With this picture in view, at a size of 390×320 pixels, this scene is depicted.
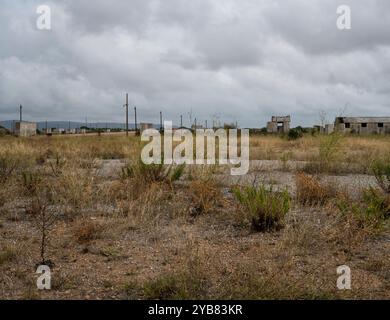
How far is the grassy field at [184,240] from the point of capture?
12.4ft

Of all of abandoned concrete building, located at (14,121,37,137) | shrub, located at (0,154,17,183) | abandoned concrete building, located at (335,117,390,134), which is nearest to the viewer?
shrub, located at (0,154,17,183)

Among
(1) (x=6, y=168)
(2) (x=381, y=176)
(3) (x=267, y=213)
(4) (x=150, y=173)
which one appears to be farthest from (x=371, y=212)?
(1) (x=6, y=168)

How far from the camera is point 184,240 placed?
5.15m

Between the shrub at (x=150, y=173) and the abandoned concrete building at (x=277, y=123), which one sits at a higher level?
the abandoned concrete building at (x=277, y=123)

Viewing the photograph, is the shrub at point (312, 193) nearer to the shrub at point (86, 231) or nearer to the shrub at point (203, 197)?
the shrub at point (203, 197)

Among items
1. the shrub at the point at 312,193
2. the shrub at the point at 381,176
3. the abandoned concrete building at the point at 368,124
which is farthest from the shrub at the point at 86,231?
the abandoned concrete building at the point at 368,124

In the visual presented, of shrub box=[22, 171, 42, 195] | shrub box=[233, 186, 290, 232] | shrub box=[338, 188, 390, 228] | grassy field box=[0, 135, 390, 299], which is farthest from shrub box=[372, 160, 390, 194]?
shrub box=[22, 171, 42, 195]

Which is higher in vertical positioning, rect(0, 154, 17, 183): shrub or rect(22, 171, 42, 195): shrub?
rect(0, 154, 17, 183): shrub

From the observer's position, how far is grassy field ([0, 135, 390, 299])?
3793mm

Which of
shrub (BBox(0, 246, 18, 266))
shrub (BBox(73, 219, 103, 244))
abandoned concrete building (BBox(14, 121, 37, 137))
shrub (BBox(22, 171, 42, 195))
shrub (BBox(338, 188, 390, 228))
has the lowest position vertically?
shrub (BBox(0, 246, 18, 266))

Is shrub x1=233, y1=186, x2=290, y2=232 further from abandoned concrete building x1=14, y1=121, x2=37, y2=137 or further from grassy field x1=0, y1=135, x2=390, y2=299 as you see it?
abandoned concrete building x1=14, y1=121, x2=37, y2=137

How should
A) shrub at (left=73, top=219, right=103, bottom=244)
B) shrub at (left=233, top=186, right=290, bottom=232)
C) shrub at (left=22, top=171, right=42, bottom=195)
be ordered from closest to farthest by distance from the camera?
shrub at (left=73, top=219, right=103, bottom=244) → shrub at (left=233, top=186, right=290, bottom=232) → shrub at (left=22, top=171, right=42, bottom=195)

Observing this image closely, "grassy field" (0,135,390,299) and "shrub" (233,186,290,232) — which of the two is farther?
"shrub" (233,186,290,232)
